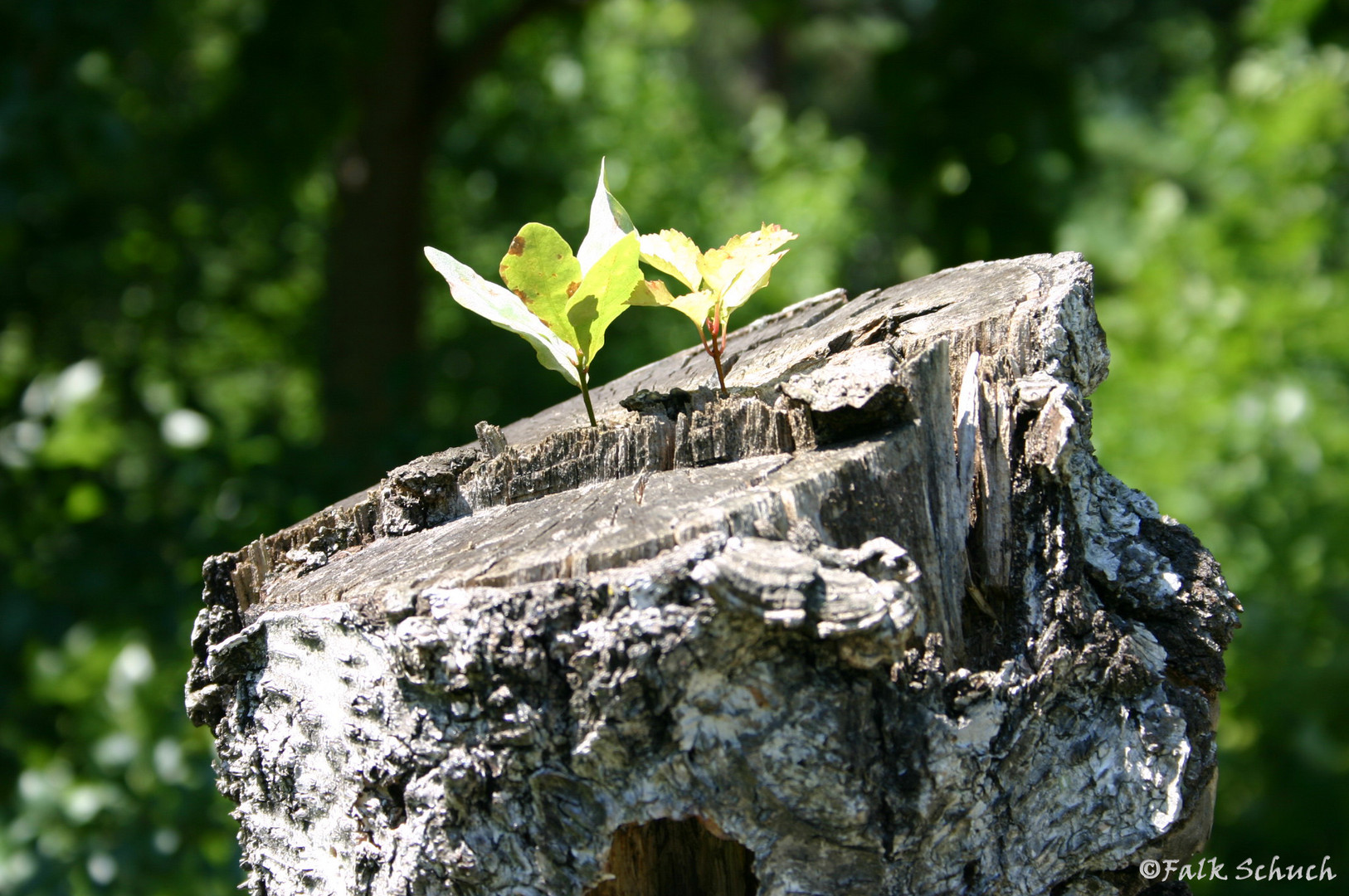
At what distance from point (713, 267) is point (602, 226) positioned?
139 mm

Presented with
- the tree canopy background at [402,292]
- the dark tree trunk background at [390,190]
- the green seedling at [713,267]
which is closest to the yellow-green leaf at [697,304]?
the green seedling at [713,267]

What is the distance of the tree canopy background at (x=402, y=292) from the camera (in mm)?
2678

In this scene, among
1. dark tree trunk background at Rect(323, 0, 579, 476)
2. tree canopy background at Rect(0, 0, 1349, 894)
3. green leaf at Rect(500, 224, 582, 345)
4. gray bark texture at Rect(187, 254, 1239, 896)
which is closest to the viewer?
gray bark texture at Rect(187, 254, 1239, 896)

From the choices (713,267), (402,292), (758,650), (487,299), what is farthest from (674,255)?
(402,292)

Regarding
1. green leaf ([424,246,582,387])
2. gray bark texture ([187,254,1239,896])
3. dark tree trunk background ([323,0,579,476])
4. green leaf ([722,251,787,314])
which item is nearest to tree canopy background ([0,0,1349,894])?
dark tree trunk background ([323,0,579,476])

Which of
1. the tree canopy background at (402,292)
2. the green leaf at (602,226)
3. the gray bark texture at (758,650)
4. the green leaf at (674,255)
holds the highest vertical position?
the tree canopy background at (402,292)

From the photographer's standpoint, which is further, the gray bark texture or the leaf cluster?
the leaf cluster

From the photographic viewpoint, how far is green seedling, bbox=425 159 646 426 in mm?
1063

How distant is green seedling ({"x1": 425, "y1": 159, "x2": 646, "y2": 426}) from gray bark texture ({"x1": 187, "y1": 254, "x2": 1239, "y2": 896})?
10 cm

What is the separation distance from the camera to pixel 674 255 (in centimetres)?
112

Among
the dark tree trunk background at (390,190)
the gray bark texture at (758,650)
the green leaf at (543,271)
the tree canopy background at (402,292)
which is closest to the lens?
the gray bark texture at (758,650)

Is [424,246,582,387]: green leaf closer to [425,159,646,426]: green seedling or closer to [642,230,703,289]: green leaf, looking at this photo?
[425,159,646,426]: green seedling

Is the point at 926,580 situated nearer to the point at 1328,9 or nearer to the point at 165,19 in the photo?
the point at 1328,9

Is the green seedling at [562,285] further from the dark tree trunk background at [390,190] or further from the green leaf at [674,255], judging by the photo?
the dark tree trunk background at [390,190]
